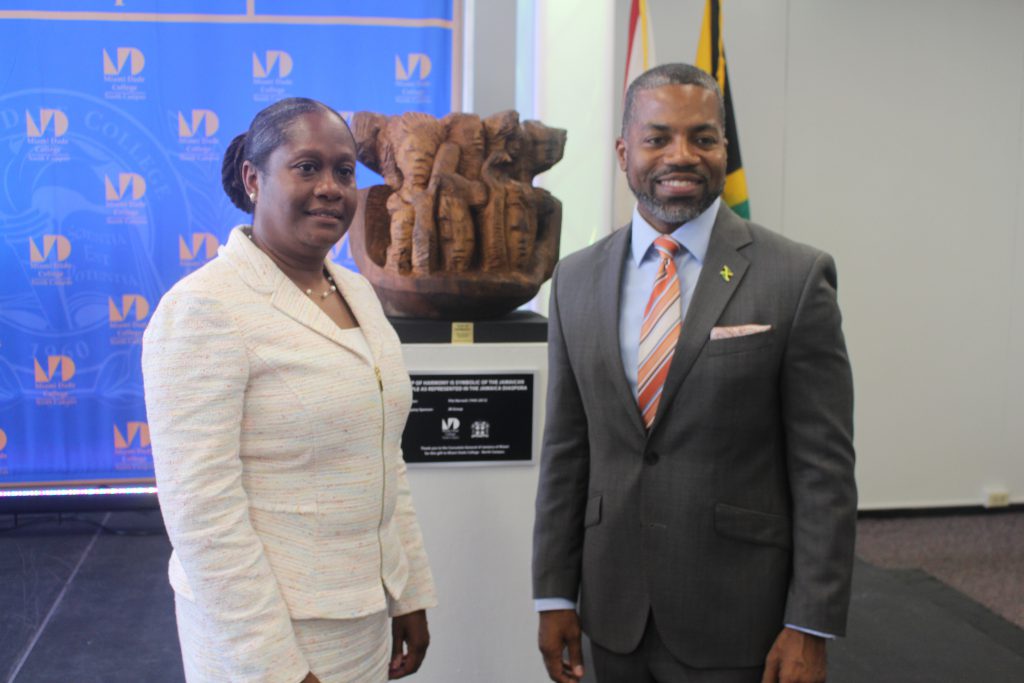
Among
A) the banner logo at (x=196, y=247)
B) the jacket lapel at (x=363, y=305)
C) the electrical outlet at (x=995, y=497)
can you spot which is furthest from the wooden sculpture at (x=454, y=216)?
the electrical outlet at (x=995, y=497)

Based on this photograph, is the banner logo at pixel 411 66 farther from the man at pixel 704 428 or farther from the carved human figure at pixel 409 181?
the man at pixel 704 428

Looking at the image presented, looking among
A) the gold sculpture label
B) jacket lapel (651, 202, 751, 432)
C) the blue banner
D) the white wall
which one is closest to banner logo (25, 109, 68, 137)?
the blue banner

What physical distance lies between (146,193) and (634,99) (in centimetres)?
361

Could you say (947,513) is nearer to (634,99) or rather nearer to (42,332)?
(634,99)

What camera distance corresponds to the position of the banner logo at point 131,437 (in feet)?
15.2

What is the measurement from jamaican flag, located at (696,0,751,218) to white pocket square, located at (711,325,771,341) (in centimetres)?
282

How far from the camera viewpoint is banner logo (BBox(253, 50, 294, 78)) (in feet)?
14.8

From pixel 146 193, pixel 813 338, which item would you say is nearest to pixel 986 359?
pixel 813 338

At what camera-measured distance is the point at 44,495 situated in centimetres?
459

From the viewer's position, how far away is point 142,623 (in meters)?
3.45

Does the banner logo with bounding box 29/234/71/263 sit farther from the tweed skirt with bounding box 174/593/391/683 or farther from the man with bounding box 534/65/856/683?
the man with bounding box 534/65/856/683

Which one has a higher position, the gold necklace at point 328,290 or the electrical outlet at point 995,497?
the gold necklace at point 328,290

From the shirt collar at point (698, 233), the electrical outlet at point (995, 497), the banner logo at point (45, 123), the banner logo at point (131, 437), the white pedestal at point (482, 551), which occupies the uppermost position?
the banner logo at point (45, 123)

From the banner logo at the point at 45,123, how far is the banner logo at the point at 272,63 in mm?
944
